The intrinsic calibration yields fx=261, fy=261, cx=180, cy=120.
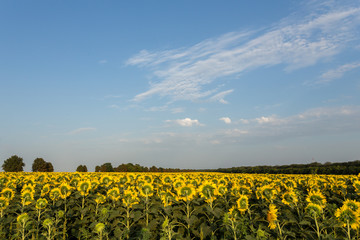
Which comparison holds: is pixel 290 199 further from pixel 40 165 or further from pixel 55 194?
pixel 40 165

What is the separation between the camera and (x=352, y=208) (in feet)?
16.7

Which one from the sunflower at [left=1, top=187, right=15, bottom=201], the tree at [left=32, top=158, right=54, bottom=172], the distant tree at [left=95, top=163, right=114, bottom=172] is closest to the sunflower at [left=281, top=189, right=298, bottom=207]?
the sunflower at [left=1, top=187, right=15, bottom=201]

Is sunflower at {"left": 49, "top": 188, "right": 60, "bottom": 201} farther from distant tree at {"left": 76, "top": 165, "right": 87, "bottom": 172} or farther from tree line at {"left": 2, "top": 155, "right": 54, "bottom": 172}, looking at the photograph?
tree line at {"left": 2, "top": 155, "right": 54, "bottom": 172}

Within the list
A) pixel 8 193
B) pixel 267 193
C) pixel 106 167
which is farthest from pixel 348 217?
pixel 106 167

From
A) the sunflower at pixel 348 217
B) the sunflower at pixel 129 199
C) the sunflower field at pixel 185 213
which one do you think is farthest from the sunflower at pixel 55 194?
the sunflower at pixel 348 217

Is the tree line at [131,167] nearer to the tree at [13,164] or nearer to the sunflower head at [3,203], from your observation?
the tree at [13,164]

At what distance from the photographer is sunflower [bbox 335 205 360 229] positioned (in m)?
4.81

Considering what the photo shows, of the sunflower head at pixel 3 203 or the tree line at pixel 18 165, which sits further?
the tree line at pixel 18 165

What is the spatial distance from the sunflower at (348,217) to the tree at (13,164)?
179 ft

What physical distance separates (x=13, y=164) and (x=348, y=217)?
55686 mm

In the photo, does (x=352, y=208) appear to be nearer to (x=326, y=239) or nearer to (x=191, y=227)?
(x=326, y=239)

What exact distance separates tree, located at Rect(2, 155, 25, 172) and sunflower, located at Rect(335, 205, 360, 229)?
179ft

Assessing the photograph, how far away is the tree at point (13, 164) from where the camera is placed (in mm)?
47875

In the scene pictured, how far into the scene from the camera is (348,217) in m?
4.82
